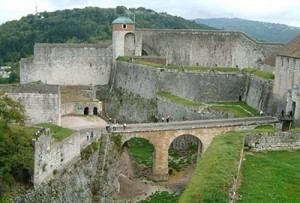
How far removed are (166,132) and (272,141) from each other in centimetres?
1440

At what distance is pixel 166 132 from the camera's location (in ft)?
123

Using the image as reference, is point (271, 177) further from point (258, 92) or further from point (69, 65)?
point (69, 65)

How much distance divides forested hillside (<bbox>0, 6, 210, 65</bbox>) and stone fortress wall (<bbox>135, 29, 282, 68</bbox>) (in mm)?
21754

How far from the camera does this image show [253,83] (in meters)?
47.9

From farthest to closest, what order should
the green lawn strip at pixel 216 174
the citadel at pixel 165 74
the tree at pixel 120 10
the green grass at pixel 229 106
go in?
the tree at pixel 120 10 < the green grass at pixel 229 106 < the citadel at pixel 165 74 < the green lawn strip at pixel 216 174

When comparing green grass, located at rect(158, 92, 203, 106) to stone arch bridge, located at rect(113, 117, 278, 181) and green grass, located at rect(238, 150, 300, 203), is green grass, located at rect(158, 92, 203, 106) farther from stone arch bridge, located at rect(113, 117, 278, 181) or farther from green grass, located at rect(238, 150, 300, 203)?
green grass, located at rect(238, 150, 300, 203)

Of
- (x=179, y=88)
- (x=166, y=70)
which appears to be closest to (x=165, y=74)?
(x=166, y=70)

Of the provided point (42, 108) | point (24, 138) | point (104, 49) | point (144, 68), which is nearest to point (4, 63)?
point (104, 49)

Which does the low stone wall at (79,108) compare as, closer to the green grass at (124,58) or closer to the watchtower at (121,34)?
the green grass at (124,58)

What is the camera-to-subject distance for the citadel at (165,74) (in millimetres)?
42875

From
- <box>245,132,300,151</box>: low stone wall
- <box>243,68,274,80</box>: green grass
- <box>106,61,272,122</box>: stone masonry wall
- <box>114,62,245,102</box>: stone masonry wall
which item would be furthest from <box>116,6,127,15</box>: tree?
<box>245,132,300,151</box>: low stone wall

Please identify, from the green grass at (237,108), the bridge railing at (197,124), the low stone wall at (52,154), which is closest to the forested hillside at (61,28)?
the green grass at (237,108)

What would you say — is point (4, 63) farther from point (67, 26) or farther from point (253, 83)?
point (253, 83)

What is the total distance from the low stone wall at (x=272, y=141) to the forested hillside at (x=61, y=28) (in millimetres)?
59925
